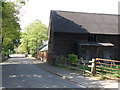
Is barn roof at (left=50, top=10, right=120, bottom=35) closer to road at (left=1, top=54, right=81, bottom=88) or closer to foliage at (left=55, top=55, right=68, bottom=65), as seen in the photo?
foliage at (left=55, top=55, right=68, bottom=65)

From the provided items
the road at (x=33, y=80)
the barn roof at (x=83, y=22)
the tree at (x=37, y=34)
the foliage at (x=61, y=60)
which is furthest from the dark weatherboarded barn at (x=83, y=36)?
the tree at (x=37, y=34)

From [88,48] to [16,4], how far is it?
43.8ft

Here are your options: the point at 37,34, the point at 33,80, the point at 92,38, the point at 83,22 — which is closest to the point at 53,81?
the point at 33,80

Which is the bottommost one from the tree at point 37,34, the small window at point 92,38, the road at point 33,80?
the road at point 33,80

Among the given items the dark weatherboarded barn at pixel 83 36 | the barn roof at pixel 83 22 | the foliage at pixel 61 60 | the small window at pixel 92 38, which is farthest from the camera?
the small window at pixel 92 38

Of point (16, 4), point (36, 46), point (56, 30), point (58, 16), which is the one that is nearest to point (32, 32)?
point (36, 46)

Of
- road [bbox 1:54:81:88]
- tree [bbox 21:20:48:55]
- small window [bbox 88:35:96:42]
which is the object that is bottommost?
road [bbox 1:54:81:88]

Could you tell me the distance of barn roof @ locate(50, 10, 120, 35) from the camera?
31.6 meters

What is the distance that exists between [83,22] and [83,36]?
3499 mm

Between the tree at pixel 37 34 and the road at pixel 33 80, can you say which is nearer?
A: the road at pixel 33 80

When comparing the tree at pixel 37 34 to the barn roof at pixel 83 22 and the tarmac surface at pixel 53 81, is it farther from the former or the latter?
the tarmac surface at pixel 53 81

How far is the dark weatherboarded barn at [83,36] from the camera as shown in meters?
30.5

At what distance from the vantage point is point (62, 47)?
1233 inches

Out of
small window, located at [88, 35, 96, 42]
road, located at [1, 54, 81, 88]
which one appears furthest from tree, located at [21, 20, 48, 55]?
road, located at [1, 54, 81, 88]
